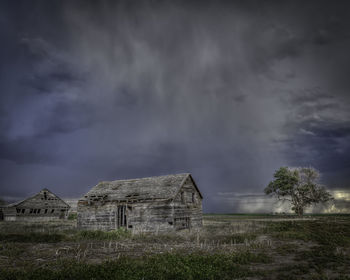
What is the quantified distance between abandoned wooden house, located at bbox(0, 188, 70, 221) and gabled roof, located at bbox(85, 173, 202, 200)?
27463mm

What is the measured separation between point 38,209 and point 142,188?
120ft

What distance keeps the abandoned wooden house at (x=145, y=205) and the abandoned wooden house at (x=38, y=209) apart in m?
28.2

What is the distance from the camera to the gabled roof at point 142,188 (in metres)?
30.5

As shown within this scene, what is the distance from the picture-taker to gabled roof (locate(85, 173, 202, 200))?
3055cm

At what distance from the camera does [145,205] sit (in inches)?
1194

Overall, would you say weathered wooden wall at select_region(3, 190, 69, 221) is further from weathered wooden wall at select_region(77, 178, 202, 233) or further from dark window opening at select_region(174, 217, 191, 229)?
dark window opening at select_region(174, 217, 191, 229)

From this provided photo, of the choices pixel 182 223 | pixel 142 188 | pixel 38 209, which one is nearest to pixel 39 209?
pixel 38 209

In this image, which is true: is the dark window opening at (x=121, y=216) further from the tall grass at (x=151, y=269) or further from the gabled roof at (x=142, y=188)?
the tall grass at (x=151, y=269)

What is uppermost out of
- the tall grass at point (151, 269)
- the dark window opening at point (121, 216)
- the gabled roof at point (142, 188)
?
the gabled roof at point (142, 188)

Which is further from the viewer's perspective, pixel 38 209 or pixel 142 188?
pixel 38 209

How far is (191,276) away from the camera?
1036cm

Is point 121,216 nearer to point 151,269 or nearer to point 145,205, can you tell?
point 145,205

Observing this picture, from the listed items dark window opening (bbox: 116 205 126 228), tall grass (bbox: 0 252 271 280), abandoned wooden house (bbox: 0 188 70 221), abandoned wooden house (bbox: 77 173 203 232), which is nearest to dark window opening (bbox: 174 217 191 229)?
abandoned wooden house (bbox: 77 173 203 232)

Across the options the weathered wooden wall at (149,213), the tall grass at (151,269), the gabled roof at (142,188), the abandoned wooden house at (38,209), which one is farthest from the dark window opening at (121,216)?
the abandoned wooden house at (38,209)
